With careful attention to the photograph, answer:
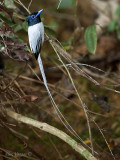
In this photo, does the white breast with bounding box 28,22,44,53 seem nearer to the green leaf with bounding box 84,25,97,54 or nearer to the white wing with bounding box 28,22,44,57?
the white wing with bounding box 28,22,44,57

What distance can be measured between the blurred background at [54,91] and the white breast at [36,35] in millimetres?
88

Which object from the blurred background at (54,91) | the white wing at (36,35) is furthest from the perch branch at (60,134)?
the white wing at (36,35)

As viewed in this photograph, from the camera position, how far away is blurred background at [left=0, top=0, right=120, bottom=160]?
5.84 ft

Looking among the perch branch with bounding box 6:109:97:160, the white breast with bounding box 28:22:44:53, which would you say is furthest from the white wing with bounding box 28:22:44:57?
the perch branch with bounding box 6:109:97:160

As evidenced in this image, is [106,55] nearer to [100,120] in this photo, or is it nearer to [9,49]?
[100,120]

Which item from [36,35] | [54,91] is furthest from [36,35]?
[54,91]

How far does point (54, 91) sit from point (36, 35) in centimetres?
52

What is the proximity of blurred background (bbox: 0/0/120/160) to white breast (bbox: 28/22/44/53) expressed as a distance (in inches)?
3.5

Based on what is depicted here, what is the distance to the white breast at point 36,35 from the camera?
65.7 inches

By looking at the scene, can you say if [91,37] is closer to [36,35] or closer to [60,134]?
[36,35]

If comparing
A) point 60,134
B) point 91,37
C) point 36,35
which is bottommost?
point 60,134

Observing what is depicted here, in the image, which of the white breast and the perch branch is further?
the white breast

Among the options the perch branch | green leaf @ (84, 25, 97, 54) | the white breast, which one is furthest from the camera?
green leaf @ (84, 25, 97, 54)

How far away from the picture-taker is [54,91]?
2.04 m
